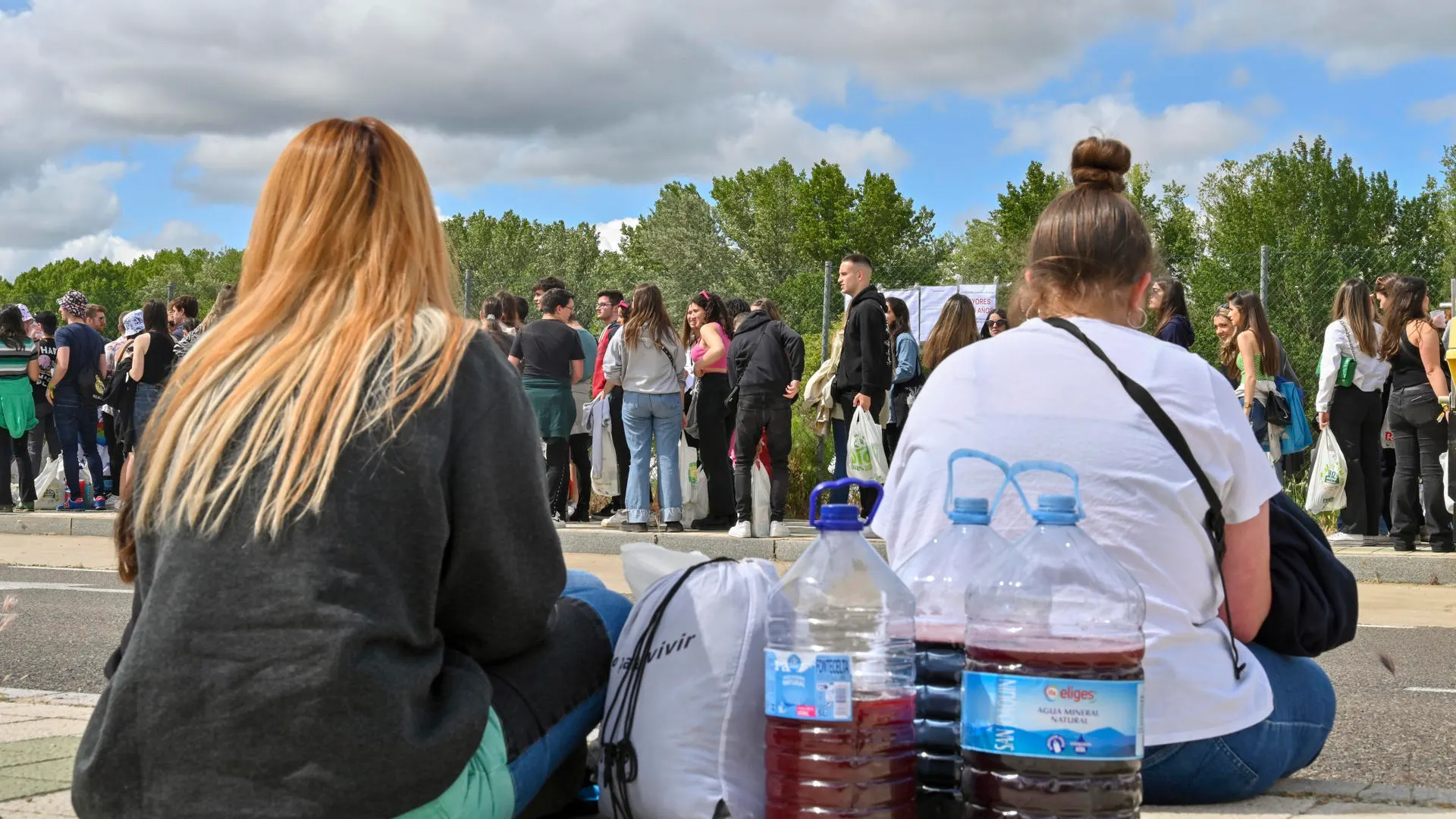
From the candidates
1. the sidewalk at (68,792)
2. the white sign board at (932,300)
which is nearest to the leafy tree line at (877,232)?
the white sign board at (932,300)

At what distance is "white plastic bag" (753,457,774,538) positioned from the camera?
1155 cm

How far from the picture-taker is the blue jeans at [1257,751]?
116 inches

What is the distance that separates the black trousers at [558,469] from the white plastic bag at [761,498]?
1.93m

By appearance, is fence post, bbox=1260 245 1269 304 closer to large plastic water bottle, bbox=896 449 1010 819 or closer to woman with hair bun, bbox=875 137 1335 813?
woman with hair bun, bbox=875 137 1335 813

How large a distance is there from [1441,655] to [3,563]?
407 inches

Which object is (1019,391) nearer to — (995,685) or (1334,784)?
(995,685)

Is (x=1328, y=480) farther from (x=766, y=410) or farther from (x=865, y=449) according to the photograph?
(x=766, y=410)

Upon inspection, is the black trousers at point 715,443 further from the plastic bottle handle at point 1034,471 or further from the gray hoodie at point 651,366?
the plastic bottle handle at point 1034,471

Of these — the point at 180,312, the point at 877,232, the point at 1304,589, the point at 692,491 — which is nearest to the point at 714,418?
the point at 692,491

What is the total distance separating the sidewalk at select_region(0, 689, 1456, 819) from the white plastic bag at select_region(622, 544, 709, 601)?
112cm

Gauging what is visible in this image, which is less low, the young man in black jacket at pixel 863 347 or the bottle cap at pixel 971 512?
the young man in black jacket at pixel 863 347

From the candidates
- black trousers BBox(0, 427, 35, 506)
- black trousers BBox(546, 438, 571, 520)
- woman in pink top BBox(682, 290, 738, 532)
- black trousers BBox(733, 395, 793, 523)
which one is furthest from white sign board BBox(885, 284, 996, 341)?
black trousers BBox(0, 427, 35, 506)

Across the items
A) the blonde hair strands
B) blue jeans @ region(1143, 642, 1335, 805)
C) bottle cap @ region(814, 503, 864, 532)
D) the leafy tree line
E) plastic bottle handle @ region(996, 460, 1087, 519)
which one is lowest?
blue jeans @ region(1143, 642, 1335, 805)

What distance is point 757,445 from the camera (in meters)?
11.7
